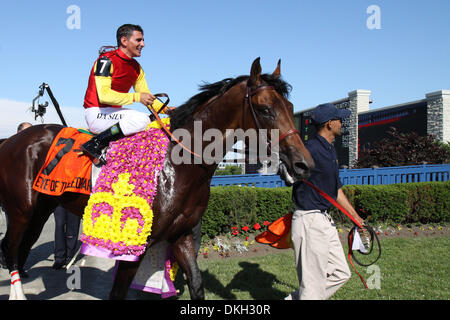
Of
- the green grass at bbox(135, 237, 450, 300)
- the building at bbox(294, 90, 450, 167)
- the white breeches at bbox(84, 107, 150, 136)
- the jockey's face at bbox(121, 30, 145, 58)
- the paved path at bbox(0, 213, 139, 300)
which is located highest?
the building at bbox(294, 90, 450, 167)

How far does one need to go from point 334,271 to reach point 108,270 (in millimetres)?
3677

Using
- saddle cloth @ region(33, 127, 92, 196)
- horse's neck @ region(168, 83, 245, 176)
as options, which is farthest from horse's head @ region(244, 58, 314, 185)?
saddle cloth @ region(33, 127, 92, 196)

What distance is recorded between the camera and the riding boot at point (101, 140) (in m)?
3.18

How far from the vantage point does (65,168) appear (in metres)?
3.35

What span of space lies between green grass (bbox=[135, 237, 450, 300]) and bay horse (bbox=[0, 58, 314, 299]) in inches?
55.9

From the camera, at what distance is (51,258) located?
643cm

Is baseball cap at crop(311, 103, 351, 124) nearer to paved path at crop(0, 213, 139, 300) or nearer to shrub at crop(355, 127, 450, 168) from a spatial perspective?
paved path at crop(0, 213, 139, 300)

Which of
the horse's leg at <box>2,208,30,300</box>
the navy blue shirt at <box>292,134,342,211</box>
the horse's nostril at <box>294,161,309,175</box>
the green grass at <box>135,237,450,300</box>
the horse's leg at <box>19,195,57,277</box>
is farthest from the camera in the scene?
the green grass at <box>135,237,450,300</box>

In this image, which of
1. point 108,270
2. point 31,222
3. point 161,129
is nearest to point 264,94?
point 161,129

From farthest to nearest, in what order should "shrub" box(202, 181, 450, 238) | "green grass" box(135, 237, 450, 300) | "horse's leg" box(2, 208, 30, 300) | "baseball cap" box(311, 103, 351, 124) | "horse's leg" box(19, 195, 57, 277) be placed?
"shrub" box(202, 181, 450, 238), "green grass" box(135, 237, 450, 300), "horse's leg" box(19, 195, 57, 277), "horse's leg" box(2, 208, 30, 300), "baseball cap" box(311, 103, 351, 124)

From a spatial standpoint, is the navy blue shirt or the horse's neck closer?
the horse's neck

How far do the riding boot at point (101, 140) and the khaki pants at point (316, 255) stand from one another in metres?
1.70

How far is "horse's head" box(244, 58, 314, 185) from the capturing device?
2613 millimetres
